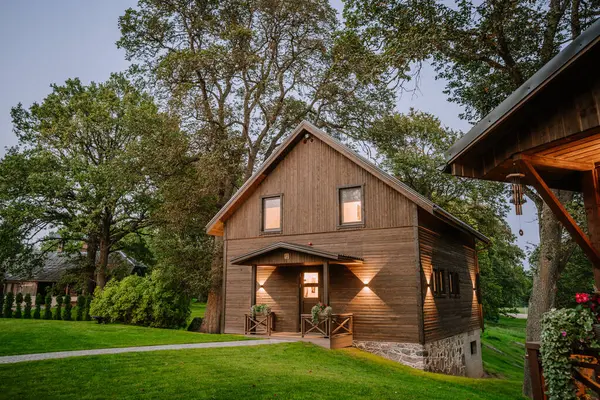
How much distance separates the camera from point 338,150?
15305 mm

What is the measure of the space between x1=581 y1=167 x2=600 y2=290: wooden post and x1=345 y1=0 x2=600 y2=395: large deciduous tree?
6211 millimetres

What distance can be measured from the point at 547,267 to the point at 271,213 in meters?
9.44

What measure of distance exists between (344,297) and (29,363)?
906 centimetres

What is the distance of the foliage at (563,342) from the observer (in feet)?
14.6

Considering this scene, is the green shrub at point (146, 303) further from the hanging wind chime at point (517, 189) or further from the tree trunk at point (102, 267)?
the hanging wind chime at point (517, 189)

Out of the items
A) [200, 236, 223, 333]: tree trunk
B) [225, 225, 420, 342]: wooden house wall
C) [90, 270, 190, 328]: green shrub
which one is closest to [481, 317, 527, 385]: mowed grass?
[225, 225, 420, 342]: wooden house wall

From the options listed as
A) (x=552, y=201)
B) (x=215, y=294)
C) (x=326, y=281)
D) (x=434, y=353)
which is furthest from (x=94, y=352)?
(x=215, y=294)

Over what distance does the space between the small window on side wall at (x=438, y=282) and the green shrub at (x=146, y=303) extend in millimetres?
11853

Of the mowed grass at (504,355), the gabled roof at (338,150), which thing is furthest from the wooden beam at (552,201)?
the mowed grass at (504,355)

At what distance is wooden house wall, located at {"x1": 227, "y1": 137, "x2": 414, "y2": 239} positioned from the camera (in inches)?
561

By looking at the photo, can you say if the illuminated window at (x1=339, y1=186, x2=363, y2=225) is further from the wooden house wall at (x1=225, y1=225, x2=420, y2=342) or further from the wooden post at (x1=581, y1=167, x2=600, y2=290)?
the wooden post at (x1=581, y1=167, x2=600, y2=290)

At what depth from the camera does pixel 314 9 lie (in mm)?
21250

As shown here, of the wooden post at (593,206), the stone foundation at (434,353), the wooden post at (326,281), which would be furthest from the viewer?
the wooden post at (326,281)

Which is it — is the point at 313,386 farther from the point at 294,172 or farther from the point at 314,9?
the point at 314,9
